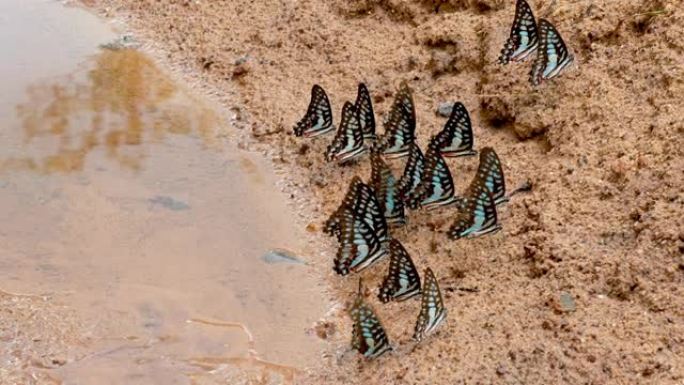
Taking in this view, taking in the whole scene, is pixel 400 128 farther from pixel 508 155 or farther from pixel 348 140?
pixel 508 155

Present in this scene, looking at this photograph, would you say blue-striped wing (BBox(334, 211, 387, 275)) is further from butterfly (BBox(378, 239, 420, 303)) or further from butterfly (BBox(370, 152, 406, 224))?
butterfly (BBox(378, 239, 420, 303))

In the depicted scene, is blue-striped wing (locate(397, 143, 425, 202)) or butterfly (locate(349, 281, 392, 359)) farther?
blue-striped wing (locate(397, 143, 425, 202))

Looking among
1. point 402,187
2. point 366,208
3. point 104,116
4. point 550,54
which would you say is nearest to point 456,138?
point 402,187

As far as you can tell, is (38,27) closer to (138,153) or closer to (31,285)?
(138,153)

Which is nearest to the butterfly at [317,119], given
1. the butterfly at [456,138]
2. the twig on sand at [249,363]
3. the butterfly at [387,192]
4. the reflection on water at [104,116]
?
the reflection on water at [104,116]

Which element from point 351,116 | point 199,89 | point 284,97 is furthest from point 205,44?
point 351,116

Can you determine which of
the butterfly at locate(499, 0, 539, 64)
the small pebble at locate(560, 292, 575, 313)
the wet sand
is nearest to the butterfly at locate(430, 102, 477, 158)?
the wet sand

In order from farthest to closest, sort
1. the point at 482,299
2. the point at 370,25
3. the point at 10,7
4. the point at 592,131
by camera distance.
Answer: the point at 10,7, the point at 370,25, the point at 592,131, the point at 482,299
